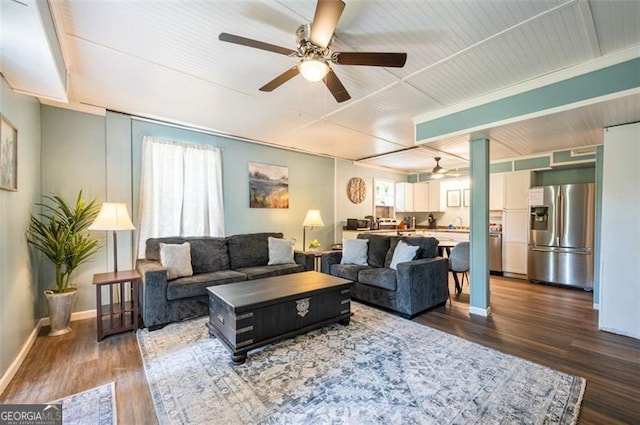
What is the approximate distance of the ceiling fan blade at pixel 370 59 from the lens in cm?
181

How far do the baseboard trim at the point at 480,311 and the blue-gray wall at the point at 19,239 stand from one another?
4.47m

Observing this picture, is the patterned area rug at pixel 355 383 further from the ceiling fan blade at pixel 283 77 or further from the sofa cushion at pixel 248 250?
the ceiling fan blade at pixel 283 77

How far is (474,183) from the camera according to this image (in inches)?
139

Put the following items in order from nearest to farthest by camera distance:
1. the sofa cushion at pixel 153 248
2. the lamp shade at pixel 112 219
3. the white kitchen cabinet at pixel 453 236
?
the lamp shade at pixel 112 219
the sofa cushion at pixel 153 248
the white kitchen cabinet at pixel 453 236

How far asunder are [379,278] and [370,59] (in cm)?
256

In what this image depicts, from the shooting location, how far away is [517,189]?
5340 millimetres

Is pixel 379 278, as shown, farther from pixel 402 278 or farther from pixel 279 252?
pixel 279 252

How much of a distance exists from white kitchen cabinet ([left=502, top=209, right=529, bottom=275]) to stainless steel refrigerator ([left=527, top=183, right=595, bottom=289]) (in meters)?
0.17

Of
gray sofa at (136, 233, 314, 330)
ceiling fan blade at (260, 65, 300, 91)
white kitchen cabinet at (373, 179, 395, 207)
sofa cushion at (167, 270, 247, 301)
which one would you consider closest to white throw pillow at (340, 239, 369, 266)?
gray sofa at (136, 233, 314, 330)

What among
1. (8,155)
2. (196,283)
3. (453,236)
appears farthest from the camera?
(453,236)

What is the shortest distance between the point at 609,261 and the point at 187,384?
4.33 metres

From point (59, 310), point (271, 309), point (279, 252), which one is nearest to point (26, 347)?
point (59, 310)

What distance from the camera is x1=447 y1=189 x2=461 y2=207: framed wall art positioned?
7012 mm

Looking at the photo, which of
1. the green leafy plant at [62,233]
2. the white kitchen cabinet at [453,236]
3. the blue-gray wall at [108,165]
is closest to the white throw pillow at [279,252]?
the blue-gray wall at [108,165]
